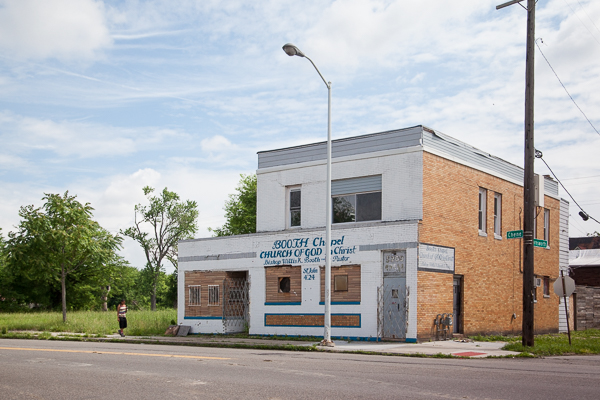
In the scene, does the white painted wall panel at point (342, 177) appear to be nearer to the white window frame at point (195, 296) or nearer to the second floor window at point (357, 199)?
the second floor window at point (357, 199)

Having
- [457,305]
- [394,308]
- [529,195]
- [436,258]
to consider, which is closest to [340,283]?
[394,308]

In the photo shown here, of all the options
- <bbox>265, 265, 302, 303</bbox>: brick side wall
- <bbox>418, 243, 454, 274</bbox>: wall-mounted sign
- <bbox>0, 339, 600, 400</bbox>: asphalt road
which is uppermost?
<bbox>418, 243, 454, 274</bbox>: wall-mounted sign

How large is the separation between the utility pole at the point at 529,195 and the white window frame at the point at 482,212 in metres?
7.59

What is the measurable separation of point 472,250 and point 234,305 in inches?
409

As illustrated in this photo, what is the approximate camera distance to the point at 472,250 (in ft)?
81.7

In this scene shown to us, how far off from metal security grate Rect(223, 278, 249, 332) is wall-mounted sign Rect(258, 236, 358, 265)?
2.12 m

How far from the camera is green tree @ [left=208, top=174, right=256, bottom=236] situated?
61.5 metres

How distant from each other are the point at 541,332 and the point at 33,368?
2408cm

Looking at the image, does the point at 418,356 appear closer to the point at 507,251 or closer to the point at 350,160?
the point at 350,160

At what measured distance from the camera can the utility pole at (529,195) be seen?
1798cm

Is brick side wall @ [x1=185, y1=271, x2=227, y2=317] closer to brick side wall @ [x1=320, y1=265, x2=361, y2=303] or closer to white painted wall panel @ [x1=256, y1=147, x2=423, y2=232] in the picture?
white painted wall panel @ [x1=256, y1=147, x2=423, y2=232]

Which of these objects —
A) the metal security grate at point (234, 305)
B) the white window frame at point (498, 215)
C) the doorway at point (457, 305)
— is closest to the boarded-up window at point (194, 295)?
the metal security grate at point (234, 305)

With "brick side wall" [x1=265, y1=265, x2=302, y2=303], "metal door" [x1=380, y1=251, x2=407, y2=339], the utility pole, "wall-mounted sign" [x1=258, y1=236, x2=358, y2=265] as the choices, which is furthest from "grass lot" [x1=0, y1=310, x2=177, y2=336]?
the utility pole

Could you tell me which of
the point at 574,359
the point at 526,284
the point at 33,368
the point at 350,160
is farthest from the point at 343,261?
the point at 33,368
